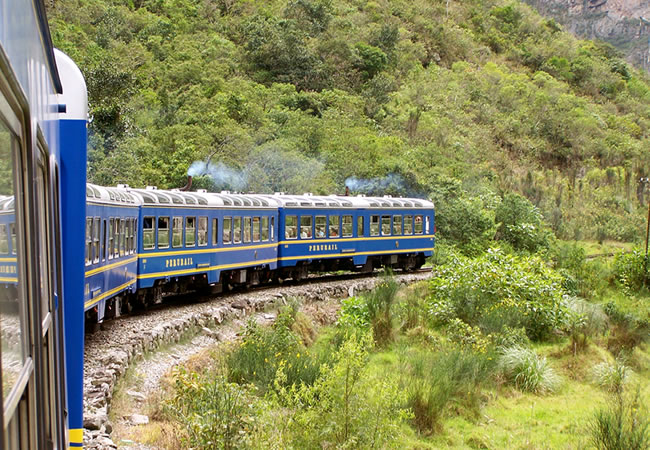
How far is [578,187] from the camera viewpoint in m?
47.7

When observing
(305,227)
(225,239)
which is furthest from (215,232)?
(305,227)

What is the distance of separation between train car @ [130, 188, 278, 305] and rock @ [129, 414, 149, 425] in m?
5.63

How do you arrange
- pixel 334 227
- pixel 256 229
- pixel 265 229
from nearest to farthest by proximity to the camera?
1. pixel 256 229
2. pixel 265 229
3. pixel 334 227

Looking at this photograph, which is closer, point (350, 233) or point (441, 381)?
point (441, 381)

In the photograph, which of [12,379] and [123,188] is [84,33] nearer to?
[123,188]

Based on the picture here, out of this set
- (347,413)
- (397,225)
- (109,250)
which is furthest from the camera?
(397,225)

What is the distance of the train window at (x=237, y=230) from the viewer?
52.6 ft

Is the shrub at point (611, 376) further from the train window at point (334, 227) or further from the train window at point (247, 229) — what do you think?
the train window at point (334, 227)

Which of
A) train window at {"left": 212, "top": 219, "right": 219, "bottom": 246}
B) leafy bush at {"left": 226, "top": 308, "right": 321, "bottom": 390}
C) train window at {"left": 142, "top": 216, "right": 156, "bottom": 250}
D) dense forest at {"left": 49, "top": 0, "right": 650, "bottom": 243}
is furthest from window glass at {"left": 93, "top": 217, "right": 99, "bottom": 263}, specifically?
dense forest at {"left": 49, "top": 0, "right": 650, "bottom": 243}

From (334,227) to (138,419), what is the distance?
1259 centimetres

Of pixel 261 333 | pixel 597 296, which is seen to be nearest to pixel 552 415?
pixel 261 333

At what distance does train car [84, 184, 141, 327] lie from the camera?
9.45 m

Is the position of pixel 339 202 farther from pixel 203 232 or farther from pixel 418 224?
pixel 203 232

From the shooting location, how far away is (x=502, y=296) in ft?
50.2
